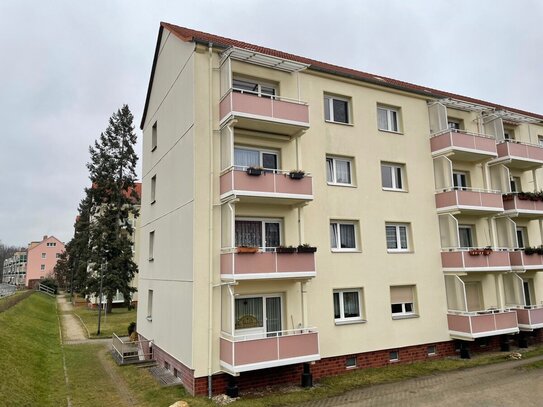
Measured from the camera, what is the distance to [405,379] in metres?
12.5

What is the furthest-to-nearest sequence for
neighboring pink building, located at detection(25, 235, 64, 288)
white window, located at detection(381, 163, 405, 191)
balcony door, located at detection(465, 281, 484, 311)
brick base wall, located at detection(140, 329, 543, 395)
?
neighboring pink building, located at detection(25, 235, 64, 288), balcony door, located at detection(465, 281, 484, 311), white window, located at detection(381, 163, 405, 191), brick base wall, located at detection(140, 329, 543, 395)

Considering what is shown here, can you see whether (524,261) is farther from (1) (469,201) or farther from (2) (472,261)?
(1) (469,201)

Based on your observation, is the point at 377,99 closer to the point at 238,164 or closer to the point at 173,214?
the point at 238,164

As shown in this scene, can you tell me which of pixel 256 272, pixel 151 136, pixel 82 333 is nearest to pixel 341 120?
pixel 256 272

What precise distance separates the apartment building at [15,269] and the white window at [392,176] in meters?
116

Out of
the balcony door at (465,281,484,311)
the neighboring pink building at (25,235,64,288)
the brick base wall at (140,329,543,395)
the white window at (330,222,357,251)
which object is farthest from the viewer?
the neighboring pink building at (25,235,64,288)

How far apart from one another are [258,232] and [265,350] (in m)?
3.84

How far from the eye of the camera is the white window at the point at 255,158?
13.0 meters

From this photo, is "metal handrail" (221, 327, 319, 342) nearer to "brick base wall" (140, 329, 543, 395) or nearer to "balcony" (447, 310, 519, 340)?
"brick base wall" (140, 329, 543, 395)

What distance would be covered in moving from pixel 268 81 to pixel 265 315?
8.20 meters

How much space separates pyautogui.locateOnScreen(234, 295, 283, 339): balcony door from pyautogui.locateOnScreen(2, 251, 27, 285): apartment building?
114 meters

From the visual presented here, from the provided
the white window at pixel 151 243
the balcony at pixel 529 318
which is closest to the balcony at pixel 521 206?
the balcony at pixel 529 318

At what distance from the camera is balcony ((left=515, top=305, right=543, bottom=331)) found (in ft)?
52.6

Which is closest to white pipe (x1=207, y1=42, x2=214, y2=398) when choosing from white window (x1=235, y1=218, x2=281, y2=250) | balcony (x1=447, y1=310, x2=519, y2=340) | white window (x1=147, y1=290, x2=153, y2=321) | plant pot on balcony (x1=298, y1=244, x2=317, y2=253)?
white window (x1=235, y1=218, x2=281, y2=250)
